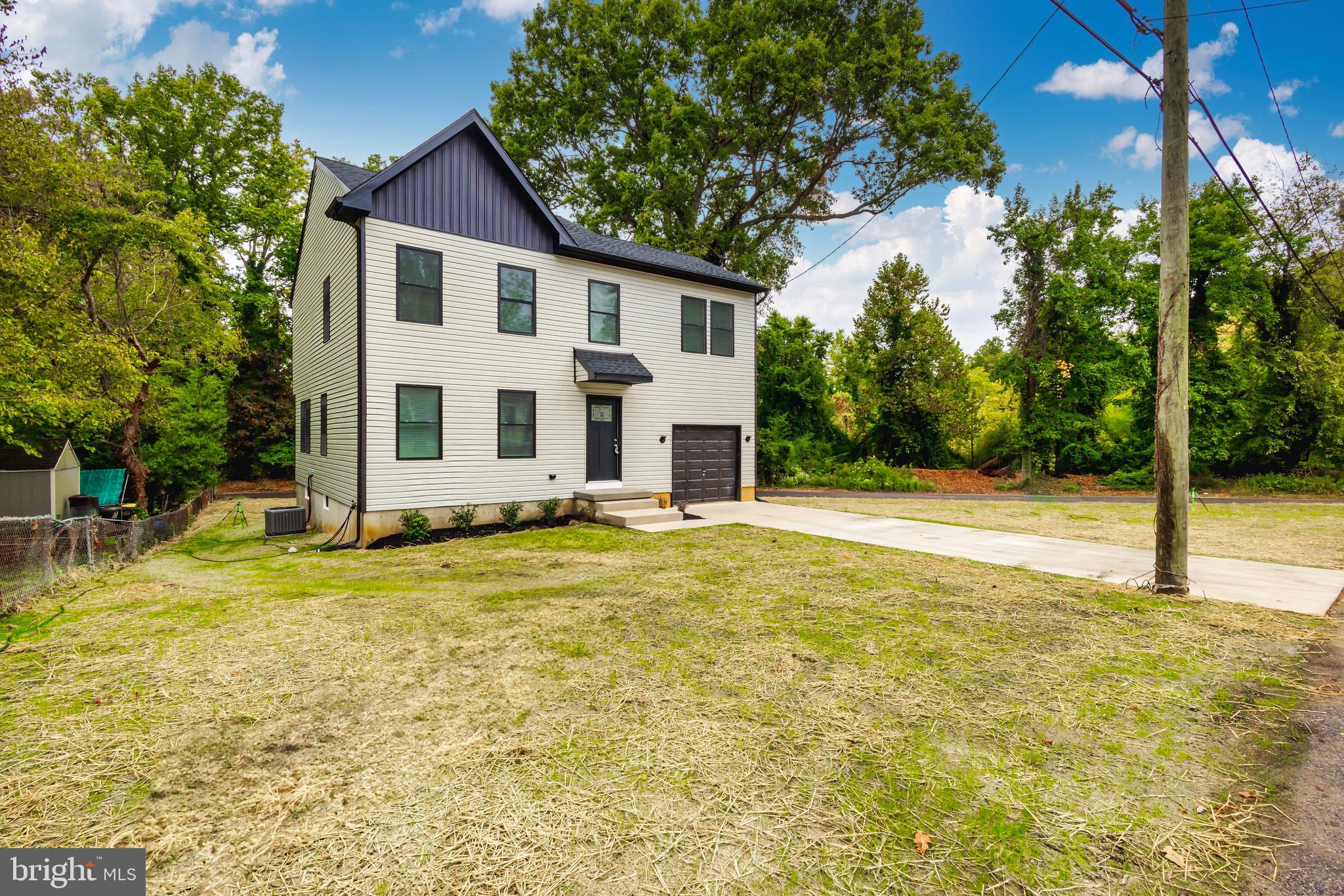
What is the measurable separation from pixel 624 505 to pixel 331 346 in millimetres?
7148

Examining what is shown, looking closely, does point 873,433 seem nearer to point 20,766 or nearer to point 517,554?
point 517,554

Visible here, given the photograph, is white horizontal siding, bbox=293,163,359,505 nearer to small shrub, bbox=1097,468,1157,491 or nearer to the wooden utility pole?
the wooden utility pole

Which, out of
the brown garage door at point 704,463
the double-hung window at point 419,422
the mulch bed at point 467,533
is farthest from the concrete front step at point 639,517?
the double-hung window at point 419,422

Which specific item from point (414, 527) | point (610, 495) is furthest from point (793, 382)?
point (414, 527)

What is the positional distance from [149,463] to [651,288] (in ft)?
44.4

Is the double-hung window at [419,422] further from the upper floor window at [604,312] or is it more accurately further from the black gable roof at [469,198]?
the upper floor window at [604,312]

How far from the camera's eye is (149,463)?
14.1 metres

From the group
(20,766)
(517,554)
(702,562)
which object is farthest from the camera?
(517,554)

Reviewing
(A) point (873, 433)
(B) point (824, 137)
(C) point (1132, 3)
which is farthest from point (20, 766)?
(B) point (824, 137)

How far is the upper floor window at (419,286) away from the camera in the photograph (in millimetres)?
10117

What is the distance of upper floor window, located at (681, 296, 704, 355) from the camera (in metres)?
14.1

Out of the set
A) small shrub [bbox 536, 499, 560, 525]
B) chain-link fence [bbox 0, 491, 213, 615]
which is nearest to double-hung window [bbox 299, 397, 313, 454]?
chain-link fence [bbox 0, 491, 213, 615]

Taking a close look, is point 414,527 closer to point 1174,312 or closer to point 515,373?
point 515,373

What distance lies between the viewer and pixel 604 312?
12.8m
